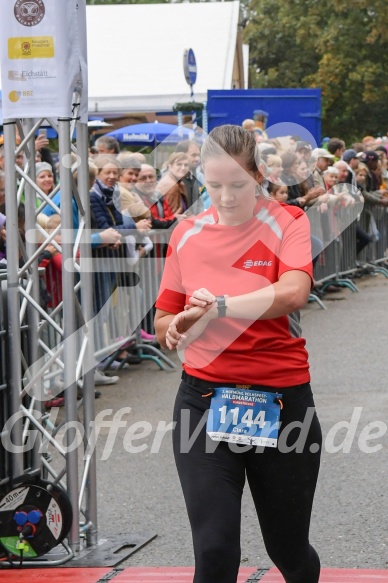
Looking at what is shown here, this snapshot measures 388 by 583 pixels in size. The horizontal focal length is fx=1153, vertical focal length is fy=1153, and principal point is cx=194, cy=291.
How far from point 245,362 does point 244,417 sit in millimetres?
184

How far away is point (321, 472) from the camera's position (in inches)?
277

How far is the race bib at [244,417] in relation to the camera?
3.80 metres

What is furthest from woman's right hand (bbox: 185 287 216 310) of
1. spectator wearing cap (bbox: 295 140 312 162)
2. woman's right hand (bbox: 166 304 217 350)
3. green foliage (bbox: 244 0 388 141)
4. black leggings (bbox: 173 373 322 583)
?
green foliage (bbox: 244 0 388 141)

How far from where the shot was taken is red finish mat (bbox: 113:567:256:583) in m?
5.16

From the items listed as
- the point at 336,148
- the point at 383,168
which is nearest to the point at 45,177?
the point at 336,148

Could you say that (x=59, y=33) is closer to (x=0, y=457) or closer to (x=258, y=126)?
(x=0, y=457)

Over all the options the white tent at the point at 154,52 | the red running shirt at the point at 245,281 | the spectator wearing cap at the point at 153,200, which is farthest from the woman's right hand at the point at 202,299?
the white tent at the point at 154,52

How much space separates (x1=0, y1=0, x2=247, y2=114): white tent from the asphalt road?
641 inches

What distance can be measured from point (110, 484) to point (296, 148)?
5407 mm

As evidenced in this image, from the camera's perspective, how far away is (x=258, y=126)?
16.9 m

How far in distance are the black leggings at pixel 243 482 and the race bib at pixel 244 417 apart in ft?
0.11

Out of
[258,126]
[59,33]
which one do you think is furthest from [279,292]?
[258,126]

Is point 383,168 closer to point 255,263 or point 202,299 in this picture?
point 255,263

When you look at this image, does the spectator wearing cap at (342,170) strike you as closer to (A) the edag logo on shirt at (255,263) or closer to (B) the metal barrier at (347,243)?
(B) the metal barrier at (347,243)
